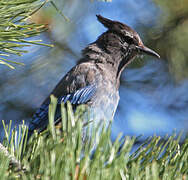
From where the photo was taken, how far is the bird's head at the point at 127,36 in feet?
10.2

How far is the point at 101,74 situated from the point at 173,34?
1.99 ft

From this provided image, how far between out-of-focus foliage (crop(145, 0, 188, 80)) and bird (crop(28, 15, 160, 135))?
5.5 inches

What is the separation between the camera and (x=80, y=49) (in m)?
3.47

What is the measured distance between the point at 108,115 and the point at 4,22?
3.97ft

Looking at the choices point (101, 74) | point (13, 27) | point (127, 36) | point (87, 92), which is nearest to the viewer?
point (13, 27)

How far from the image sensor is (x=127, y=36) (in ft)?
10.5

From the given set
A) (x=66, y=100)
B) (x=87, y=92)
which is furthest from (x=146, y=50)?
(x=66, y=100)

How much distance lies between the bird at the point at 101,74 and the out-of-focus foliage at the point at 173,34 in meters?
0.14

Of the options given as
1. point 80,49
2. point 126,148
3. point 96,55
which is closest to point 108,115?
point 96,55

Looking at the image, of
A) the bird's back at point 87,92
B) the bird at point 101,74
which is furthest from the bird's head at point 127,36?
the bird's back at point 87,92

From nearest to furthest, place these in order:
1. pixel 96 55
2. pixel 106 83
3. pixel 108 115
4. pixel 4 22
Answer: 1. pixel 4 22
2. pixel 108 115
3. pixel 106 83
4. pixel 96 55

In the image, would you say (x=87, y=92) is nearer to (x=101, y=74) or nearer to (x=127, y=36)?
(x=101, y=74)

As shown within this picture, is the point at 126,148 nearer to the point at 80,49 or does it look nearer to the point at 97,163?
the point at 97,163

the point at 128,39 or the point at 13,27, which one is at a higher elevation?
the point at 128,39
